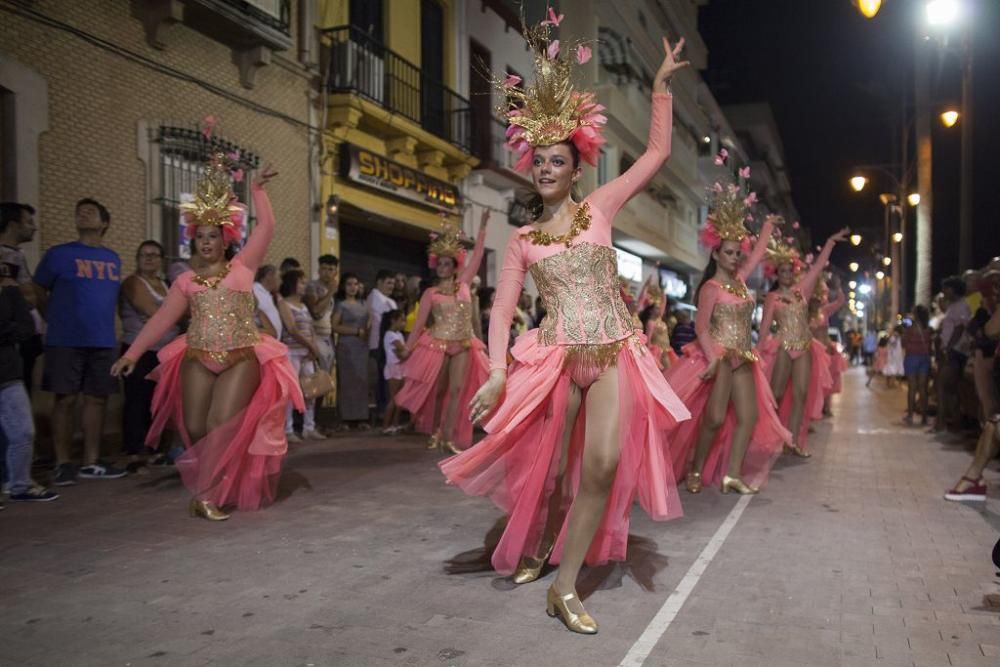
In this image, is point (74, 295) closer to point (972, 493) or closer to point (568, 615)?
point (568, 615)

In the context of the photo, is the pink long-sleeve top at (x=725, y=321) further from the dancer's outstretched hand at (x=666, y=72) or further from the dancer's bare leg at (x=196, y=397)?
the dancer's bare leg at (x=196, y=397)

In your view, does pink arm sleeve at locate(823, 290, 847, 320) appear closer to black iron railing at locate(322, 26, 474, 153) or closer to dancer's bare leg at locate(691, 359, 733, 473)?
dancer's bare leg at locate(691, 359, 733, 473)

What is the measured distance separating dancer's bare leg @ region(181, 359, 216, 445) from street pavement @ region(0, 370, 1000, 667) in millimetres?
628

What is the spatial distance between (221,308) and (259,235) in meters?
0.59

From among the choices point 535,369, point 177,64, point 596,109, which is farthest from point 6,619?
point 177,64

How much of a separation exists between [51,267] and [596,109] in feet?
16.6

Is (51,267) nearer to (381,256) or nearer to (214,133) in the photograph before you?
(214,133)

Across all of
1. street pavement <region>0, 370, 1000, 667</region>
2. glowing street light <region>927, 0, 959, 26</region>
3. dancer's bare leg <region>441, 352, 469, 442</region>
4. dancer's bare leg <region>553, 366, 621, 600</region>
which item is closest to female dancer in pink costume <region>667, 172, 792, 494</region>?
street pavement <region>0, 370, 1000, 667</region>

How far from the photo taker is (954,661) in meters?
3.30

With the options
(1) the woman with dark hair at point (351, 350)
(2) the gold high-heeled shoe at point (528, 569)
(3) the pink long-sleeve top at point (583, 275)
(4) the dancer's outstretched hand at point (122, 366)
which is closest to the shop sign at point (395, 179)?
(1) the woman with dark hair at point (351, 350)

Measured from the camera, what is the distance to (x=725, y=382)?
274 inches

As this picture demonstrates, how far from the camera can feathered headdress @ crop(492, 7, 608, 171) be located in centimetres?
421

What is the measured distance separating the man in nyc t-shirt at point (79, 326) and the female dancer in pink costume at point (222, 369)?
1.34 meters

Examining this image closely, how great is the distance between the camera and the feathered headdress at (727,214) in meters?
7.07
